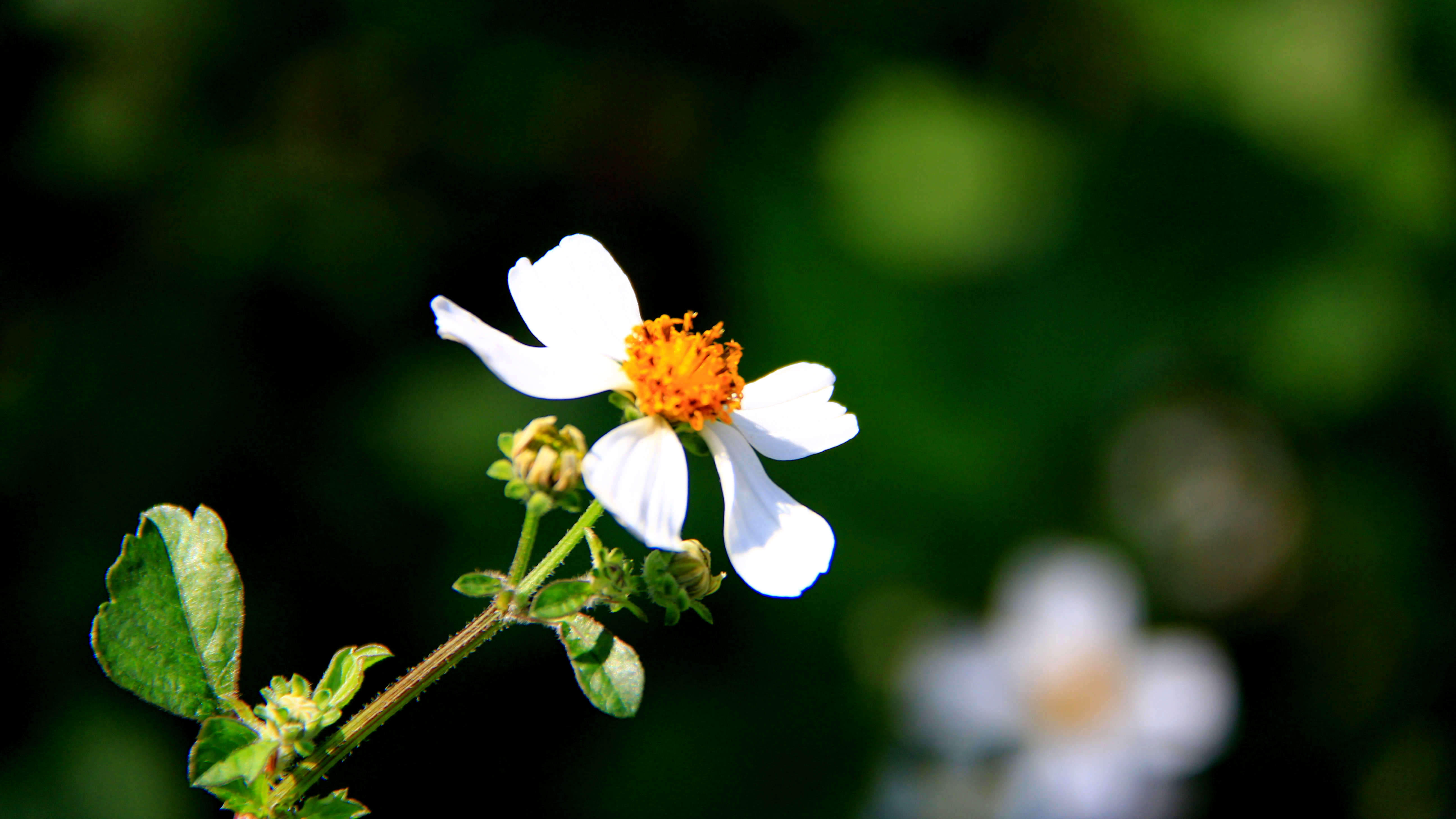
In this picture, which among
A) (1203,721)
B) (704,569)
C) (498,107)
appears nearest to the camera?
(704,569)

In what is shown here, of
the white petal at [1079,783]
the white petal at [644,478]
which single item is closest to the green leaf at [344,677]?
the white petal at [644,478]

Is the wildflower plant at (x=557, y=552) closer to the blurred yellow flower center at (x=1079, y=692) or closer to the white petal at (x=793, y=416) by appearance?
the white petal at (x=793, y=416)

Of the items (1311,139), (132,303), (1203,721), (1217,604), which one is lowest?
(132,303)

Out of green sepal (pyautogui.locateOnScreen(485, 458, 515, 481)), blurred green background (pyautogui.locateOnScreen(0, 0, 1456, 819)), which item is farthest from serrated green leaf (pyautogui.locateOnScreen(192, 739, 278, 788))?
blurred green background (pyautogui.locateOnScreen(0, 0, 1456, 819))

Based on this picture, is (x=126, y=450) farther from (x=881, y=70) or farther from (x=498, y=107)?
(x=881, y=70)

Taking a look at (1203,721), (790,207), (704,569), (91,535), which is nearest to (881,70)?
(790,207)

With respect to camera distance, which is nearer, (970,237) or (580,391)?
(580,391)
